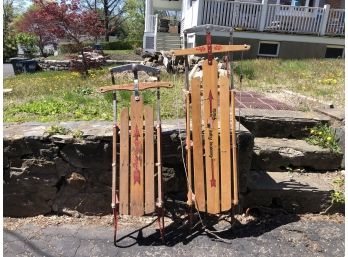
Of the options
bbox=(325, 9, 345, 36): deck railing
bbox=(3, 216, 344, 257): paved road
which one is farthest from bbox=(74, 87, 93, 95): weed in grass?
bbox=(325, 9, 345, 36): deck railing

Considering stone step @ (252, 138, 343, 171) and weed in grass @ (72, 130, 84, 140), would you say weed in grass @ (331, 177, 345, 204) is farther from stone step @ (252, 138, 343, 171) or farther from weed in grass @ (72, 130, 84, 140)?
weed in grass @ (72, 130, 84, 140)

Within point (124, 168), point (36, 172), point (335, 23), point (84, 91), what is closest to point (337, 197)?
point (124, 168)

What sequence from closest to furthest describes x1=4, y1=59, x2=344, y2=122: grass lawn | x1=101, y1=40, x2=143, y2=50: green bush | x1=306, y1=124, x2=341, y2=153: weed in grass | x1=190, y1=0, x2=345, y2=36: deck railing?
x1=306, y1=124, x2=341, y2=153: weed in grass, x1=4, y1=59, x2=344, y2=122: grass lawn, x1=190, y1=0, x2=345, y2=36: deck railing, x1=101, y1=40, x2=143, y2=50: green bush

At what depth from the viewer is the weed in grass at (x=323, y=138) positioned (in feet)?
15.0

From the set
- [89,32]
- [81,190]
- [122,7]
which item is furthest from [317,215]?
[122,7]

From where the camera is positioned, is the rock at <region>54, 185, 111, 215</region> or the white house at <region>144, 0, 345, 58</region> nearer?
the rock at <region>54, 185, 111, 215</region>

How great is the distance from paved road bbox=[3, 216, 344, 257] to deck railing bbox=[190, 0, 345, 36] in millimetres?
10930

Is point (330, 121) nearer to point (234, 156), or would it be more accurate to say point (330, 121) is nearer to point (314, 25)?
point (234, 156)

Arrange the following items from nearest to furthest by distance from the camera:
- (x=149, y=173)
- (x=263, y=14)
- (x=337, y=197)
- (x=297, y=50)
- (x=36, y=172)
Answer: (x=149, y=173) → (x=36, y=172) → (x=337, y=197) → (x=263, y=14) → (x=297, y=50)

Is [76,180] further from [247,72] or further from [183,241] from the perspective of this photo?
[247,72]

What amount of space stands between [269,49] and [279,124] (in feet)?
36.1

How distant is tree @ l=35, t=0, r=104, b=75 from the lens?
11992 mm

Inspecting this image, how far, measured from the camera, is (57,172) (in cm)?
383

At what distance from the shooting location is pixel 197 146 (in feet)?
11.7
